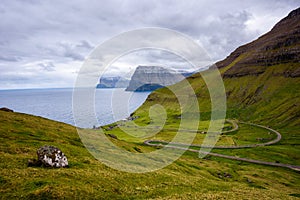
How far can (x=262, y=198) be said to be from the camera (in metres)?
34.5

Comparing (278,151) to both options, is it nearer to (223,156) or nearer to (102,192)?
(223,156)

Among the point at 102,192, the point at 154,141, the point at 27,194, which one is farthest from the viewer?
the point at 154,141

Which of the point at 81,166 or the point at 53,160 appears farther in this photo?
the point at 81,166

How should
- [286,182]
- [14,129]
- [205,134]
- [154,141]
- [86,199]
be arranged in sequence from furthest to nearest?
[205,134], [154,141], [286,182], [14,129], [86,199]

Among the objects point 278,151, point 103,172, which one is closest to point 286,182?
point 278,151

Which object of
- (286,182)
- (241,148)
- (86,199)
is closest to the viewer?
(86,199)

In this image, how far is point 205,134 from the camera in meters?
185

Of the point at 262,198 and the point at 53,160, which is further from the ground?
the point at 53,160

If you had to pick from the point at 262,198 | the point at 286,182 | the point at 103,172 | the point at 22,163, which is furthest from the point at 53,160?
the point at 286,182

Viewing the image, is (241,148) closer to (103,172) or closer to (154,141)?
(154,141)

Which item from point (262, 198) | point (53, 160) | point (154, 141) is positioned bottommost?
point (154, 141)

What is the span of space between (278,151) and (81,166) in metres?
128

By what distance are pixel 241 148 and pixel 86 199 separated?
136589 millimetres

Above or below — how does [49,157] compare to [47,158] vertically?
above
